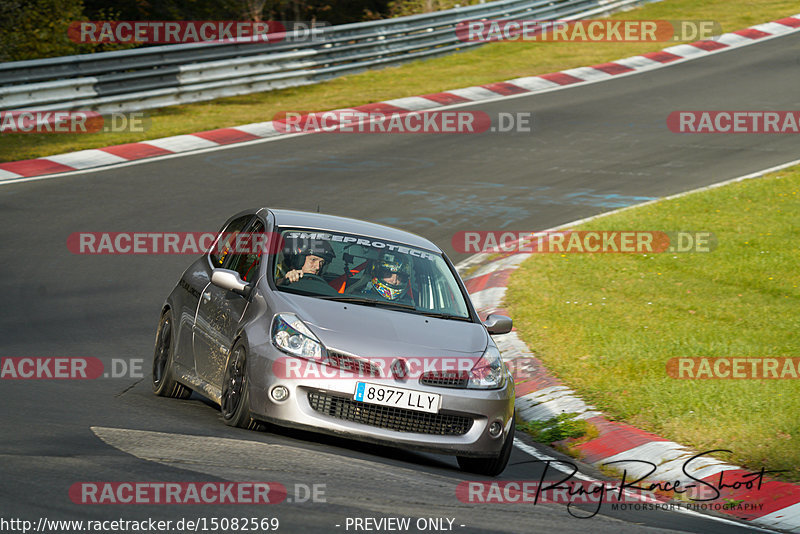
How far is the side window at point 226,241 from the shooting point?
8734 mm

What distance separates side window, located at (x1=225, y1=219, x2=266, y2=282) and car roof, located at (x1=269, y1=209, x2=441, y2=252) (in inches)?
6.9

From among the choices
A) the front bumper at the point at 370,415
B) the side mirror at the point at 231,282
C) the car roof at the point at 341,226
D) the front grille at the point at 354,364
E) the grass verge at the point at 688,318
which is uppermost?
the car roof at the point at 341,226

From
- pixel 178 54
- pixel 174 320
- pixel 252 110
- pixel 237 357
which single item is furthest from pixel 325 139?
pixel 237 357

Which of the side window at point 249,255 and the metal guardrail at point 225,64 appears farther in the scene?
the metal guardrail at point 225,64

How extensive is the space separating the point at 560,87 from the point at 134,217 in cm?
1235

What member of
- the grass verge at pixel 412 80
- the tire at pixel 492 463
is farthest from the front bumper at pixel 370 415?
the grass verge at pixel 412 80

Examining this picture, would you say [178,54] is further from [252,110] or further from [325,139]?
[325,139]

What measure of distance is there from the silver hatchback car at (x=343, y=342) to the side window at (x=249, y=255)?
14 millimetres

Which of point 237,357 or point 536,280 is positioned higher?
point 237,357

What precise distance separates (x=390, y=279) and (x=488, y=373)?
44.7 inches

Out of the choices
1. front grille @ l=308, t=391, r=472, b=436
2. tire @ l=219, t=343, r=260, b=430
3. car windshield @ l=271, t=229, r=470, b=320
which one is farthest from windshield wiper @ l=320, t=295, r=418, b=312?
front grille @ l=308, t=391, r=472, b=436

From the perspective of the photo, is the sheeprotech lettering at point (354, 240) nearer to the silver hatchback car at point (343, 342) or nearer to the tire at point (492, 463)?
the silver hatchback car at point (343, 342)

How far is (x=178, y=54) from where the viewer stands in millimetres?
21312

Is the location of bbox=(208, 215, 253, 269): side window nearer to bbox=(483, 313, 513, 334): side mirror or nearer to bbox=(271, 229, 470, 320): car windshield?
bbox=(271, 229, 470, 320): car windshield
